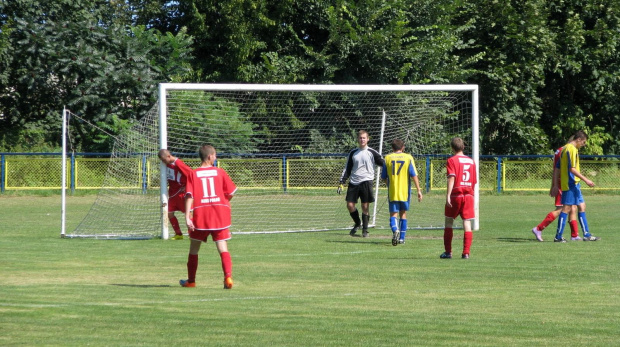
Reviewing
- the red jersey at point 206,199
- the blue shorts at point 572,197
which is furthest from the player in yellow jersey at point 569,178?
the red jersey at point 206,199

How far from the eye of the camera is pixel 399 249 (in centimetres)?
1374

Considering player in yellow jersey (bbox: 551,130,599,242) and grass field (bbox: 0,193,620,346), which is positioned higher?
player in yellow jersey (bbox: 551,130,599,242)

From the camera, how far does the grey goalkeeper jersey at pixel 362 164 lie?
15.8m

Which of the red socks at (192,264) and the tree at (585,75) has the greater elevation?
the tree at (585,75)

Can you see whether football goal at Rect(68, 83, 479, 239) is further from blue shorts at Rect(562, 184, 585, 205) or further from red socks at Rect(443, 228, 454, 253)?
red socks at Rect(443, 228, 454, 253)

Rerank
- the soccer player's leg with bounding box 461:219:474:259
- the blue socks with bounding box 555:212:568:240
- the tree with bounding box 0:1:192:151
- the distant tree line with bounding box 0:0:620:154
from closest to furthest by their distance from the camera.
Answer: the soccer player's leg with bounding box 461:219:474:259, the blue socks with bounding box 555:212:568:240, the tree with bounding box 0:1:192:151, the distant tree line with bounding box 0:0:620:154

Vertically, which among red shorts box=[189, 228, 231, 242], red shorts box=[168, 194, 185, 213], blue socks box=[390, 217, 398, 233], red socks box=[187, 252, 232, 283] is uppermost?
red shorts box=[168, 194, 185, 213]

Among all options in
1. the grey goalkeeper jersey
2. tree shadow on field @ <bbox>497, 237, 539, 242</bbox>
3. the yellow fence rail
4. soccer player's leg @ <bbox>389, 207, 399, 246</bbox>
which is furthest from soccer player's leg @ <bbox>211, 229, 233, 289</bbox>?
the yellow fence rail

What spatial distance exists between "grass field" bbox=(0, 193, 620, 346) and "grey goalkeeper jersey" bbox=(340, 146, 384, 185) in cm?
113

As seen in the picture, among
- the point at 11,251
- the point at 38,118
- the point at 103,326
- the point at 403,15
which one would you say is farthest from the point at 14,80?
the point at 103,326

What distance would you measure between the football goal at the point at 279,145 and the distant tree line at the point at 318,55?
6.30m

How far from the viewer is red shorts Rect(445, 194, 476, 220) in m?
12.0

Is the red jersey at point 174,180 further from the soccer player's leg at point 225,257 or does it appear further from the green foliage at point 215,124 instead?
the soccer player's leg at point 225,257

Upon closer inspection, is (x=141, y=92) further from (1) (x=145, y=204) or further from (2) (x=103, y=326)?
(2) (x=103, y=326)
